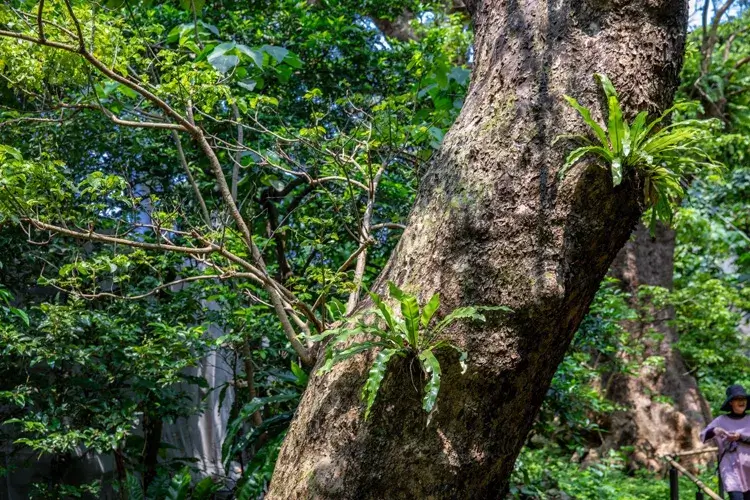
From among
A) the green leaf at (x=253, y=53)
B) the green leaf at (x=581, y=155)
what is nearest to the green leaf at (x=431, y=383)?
the green leaf at (x=581, y=155)

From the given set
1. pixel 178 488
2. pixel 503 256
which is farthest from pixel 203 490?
pixel 503 256

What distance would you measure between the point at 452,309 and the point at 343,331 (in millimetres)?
382

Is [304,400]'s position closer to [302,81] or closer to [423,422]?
[423,422]

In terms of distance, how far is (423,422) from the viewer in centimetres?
223

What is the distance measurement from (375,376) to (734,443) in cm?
460

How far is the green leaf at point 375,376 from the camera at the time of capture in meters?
2.17

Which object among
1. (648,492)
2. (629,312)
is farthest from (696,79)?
(648,492)

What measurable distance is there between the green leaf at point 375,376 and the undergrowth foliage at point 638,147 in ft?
2.55

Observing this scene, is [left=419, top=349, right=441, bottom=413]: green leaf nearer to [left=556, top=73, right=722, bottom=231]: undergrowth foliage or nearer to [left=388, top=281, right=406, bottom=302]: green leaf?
[left=388, top=281, right=406, bottom=302]: green leaf

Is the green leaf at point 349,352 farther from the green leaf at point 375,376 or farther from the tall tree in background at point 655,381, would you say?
the tall tree in background at point 655,381

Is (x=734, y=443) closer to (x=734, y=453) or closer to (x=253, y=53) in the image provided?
(x=734, y=453)

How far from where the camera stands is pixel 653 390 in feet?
30.8

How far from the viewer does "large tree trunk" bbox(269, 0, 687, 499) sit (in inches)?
87.8

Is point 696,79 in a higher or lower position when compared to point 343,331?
higher
